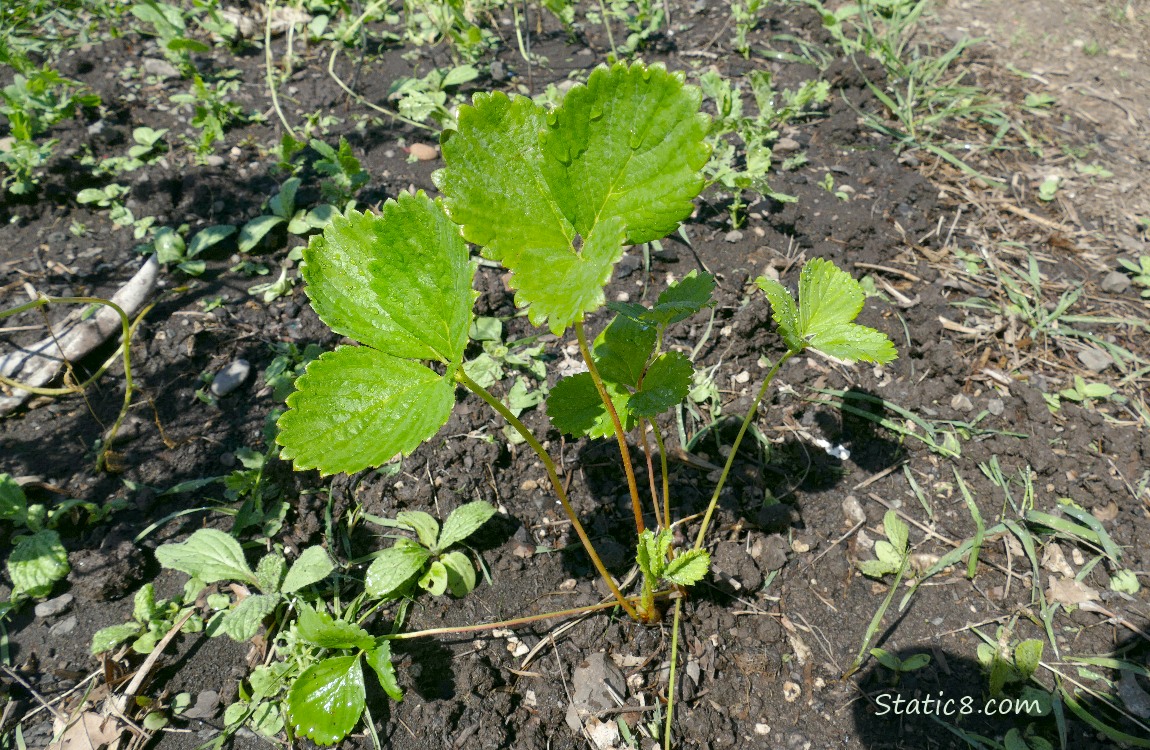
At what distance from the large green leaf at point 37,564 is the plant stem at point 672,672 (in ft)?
5.14

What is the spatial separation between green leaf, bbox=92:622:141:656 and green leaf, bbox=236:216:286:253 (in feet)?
4.55

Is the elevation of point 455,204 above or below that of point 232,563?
above

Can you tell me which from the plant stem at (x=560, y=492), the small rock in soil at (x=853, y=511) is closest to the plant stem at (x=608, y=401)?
the plant stem at (x=560, y=492)

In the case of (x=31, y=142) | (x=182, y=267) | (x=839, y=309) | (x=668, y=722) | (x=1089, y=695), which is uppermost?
(x=31, y=142)

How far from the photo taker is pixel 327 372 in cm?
110

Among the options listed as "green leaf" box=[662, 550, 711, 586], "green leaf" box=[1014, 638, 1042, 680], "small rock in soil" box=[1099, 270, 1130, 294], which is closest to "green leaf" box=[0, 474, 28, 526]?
"green leaf" box=[662, 550, 711, 586]

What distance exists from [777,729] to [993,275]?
1.92m

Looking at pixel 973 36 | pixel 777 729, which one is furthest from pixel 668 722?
pixel 973 36

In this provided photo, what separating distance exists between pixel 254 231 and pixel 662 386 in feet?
6.03

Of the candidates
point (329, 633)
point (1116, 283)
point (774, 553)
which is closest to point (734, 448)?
point (774, 553)

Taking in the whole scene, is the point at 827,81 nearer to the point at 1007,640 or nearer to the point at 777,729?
the point at 1007,640

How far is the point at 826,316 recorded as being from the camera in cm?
144

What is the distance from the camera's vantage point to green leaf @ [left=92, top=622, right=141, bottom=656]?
162 cm

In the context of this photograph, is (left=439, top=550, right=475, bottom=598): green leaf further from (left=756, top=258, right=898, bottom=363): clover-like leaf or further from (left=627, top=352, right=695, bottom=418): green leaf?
(left=756, top=258, right=898, bottom=363): clover-like leaf
